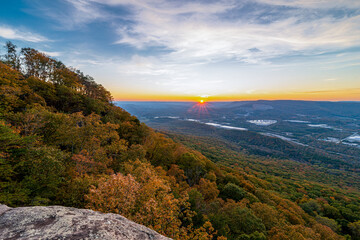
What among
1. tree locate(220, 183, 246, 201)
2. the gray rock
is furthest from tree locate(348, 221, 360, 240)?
the gray rock

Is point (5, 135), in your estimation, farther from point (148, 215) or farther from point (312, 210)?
point (312, 210)

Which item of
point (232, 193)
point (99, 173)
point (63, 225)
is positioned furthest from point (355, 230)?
point (63, 225)

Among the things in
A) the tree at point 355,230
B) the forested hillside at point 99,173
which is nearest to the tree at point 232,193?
the forested hillside at point 99,173

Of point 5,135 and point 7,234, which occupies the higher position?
point 5,135

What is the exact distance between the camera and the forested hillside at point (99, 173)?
14.9 metres

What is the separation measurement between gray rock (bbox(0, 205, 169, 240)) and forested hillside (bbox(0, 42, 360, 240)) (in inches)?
193

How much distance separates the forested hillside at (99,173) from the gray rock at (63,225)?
491 cm

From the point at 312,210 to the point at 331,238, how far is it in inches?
1487

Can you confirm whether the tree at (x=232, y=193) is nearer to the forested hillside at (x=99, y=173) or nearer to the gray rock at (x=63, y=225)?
the forested hillside at (x=99, y=173)

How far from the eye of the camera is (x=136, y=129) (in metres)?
49.2

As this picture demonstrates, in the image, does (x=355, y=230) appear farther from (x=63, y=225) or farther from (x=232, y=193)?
(x=63, y=225)

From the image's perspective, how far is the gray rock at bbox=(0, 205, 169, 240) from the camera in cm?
644

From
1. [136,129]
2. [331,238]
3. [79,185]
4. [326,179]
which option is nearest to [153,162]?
[136,129]

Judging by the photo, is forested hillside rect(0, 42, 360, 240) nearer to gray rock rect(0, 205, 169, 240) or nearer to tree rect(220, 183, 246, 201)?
tree rect(220, 183, 246, 201)
